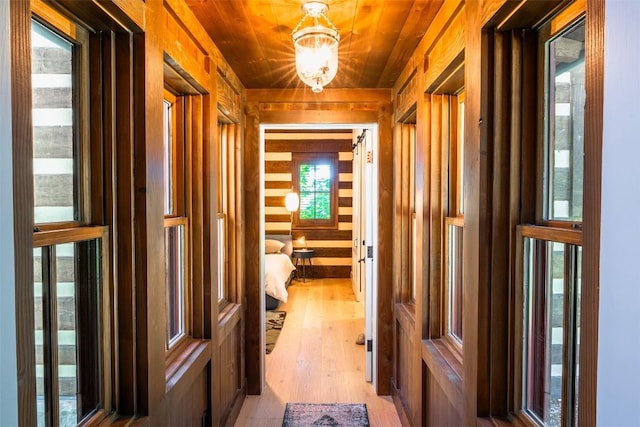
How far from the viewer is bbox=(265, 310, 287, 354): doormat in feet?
14.2

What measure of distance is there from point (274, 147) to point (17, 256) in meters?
7.50

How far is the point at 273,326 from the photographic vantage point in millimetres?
4891

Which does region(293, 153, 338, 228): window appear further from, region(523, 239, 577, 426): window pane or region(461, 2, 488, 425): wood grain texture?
region(523, 239, 577, 426): window pane

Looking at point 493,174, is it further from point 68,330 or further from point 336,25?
point 68,330

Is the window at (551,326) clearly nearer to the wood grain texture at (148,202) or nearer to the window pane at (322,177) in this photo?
the wood grain texture at (148,202)

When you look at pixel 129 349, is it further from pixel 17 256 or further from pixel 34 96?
pixel 34 96

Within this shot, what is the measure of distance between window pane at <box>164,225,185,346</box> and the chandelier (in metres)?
0.99

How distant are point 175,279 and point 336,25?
4.78ft

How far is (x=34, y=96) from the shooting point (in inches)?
41.6

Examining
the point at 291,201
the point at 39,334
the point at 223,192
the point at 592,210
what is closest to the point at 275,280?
the point at 291,201


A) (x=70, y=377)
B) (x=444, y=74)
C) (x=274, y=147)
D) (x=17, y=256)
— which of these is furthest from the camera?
(x=274, y=147)

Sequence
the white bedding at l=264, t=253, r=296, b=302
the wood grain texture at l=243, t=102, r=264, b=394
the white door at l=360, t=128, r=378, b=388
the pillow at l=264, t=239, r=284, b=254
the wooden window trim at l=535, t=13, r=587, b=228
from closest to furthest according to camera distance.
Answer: the wooden window trim at l=535, t=13, r=587, b=228 → the wood grain texture at l=243, t=102, r=264, b=394 → the white door at l=360, t=128, r=378, b=388 → the white bedding at l=264, t=253, r=296, b=302 → the pillow at l=264, t=239, r=284, b=254

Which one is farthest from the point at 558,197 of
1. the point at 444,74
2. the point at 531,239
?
the point at 444,74

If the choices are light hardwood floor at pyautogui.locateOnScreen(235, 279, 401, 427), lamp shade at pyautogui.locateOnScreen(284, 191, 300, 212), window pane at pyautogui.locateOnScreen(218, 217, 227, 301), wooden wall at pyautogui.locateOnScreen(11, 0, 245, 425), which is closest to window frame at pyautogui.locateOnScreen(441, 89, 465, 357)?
light hardwood floor at pyautogui.locateOnScreen(235, 279, 401, 427)
